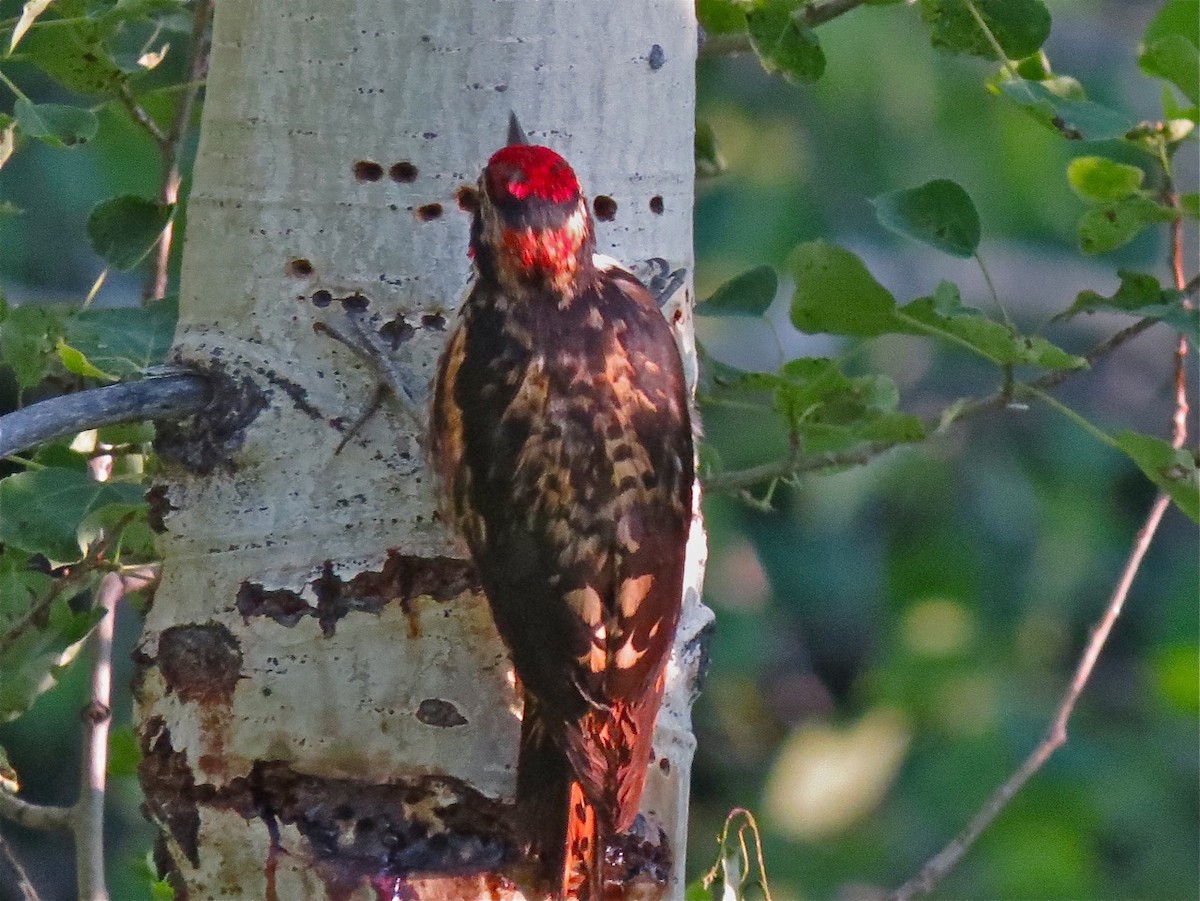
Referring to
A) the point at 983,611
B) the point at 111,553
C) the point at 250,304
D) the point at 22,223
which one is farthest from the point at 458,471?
the point at 983,611

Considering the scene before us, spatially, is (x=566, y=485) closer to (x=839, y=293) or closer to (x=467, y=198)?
(x=467, y=198)

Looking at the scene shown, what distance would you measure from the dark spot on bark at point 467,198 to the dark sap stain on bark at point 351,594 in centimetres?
33

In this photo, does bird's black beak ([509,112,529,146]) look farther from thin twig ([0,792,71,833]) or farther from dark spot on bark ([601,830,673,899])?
thin twig ([0,792,71,833])

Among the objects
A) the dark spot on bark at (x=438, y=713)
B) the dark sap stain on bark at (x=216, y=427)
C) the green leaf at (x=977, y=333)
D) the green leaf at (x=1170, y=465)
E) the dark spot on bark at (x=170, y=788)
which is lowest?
the dark spot on bark at (x=170, y=788)

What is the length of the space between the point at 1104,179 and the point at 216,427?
0.95 metres

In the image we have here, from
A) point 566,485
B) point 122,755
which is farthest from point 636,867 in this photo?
point 122,755

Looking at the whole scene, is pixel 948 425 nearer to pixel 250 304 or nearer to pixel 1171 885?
pixel 250 304

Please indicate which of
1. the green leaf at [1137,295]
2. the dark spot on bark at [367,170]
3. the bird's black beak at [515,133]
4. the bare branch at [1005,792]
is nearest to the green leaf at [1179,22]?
the green leaf at [1137,295]

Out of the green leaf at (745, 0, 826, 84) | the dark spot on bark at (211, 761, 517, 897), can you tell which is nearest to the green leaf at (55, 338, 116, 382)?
the dark spot on bark at (211, 761, 517, 897)

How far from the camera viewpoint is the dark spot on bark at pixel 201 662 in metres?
1.56

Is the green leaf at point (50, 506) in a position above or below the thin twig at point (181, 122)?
below

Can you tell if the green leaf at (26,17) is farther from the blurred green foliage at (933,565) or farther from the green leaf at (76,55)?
the blurred green foliage at (933,565)

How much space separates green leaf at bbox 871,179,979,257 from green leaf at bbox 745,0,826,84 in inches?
6.5

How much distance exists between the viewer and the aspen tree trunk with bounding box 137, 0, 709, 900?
5.06 feet
